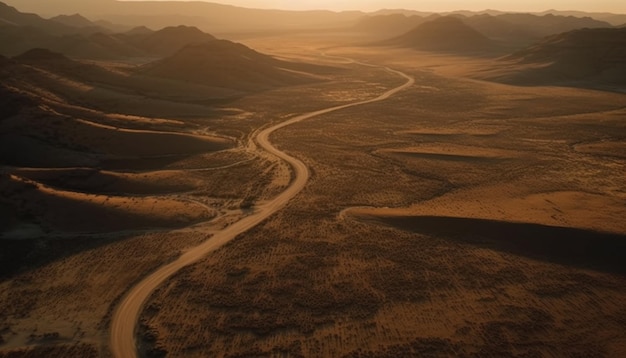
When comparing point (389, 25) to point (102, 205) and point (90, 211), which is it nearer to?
point (102, 205)

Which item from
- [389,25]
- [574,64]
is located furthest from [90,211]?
[389,25]

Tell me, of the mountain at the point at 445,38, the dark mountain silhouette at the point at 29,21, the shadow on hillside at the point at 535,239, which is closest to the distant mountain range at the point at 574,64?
the mountain at the point at 445,38

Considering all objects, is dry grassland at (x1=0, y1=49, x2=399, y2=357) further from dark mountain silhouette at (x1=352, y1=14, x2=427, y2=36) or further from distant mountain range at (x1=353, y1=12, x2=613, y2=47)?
dark mountain silhouette at (x1=352, y1=14, x2=427, y2=36)

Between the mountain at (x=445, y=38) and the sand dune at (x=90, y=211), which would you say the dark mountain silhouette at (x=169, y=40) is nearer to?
the mountain at (x=445, y=38)

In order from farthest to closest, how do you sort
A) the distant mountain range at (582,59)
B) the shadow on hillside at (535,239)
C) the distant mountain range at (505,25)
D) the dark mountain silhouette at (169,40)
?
the distant mountain range at (505,25)
the dark mountain silhouette at (169,40)
the distant mountain range at (582,59)
the shadow on hillside at (535,239)

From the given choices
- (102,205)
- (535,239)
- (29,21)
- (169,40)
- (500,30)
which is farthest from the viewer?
(500,30)

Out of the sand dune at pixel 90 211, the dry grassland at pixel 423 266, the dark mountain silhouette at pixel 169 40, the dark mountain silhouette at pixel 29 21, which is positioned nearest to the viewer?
the dry grassland at pixel 423 266

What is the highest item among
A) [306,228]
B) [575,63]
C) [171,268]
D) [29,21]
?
[29,21]
